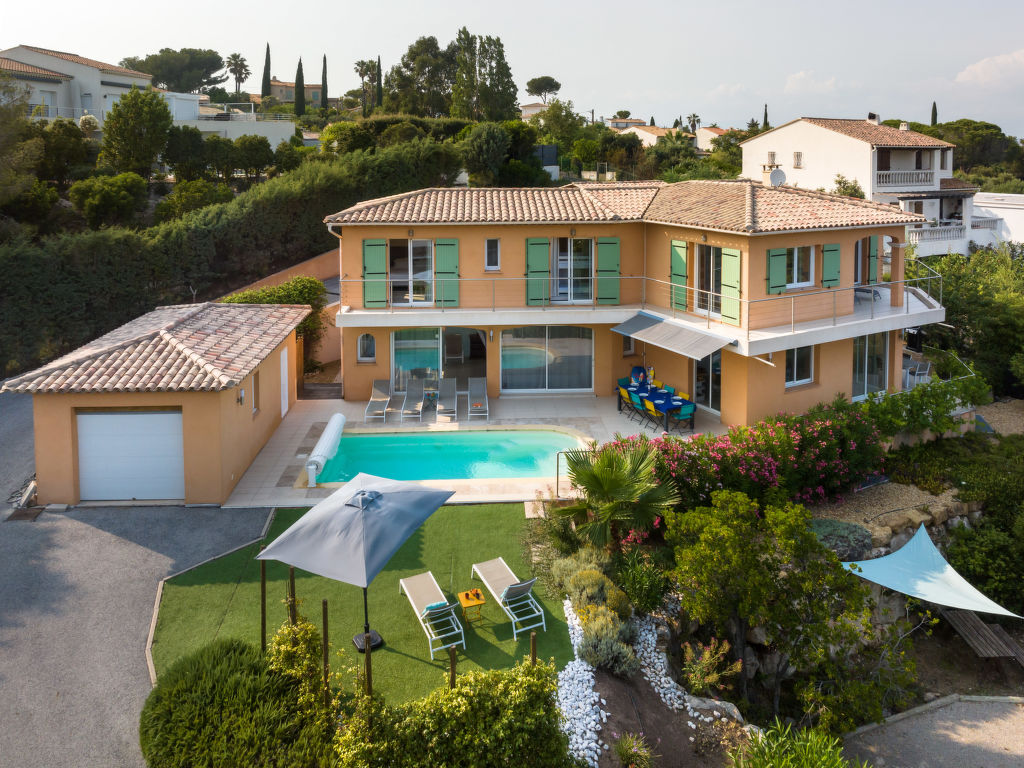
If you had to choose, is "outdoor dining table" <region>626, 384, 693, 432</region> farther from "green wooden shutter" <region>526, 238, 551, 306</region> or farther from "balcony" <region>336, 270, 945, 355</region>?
"green wooden shutter" <region>526, 238, 551, 306</region>

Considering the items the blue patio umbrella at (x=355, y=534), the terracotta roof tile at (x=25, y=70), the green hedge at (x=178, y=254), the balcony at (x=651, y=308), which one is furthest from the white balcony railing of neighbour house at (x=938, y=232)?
the terracotta roof tile at (x=25, y=70)

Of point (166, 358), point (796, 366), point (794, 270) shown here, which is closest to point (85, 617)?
point (166, 358)

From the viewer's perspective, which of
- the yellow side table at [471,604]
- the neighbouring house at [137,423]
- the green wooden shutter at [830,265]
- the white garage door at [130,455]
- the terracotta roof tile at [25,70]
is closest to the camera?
the yellow side table at [471,604]

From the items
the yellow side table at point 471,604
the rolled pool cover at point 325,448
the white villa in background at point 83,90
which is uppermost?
the white villa in background at point 83,90

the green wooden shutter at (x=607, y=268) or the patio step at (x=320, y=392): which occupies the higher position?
the green wooden shutter at (x=607, y=268)

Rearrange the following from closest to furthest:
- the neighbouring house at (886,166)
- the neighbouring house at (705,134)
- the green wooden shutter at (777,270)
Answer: the green wooden shutter at (777,270)
the neighbouring house at (886,166)
the neighbouring house at (705,134)

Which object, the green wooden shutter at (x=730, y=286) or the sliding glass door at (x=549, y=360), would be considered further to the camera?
the sliding glass door at (x=549, y=360)

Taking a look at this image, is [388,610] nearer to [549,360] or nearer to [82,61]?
[549,360]

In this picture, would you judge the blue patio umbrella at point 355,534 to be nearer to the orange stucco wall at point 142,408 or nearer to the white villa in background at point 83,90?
the orange stucco wall at point 142,408
